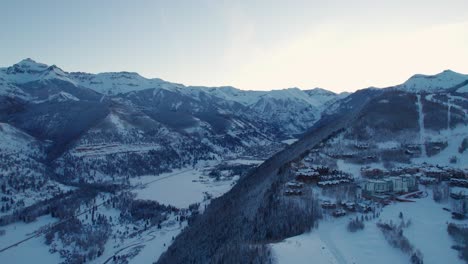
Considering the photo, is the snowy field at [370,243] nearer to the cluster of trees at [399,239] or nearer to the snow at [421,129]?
the cluster of trees at [399,239]

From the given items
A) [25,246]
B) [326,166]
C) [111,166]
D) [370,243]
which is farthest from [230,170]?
[370,243]

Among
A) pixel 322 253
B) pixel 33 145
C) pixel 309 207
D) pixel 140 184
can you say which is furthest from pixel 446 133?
pixel 33 145

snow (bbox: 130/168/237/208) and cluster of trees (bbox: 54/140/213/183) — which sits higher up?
cluster of trees (bbox: 54/140/213/183)

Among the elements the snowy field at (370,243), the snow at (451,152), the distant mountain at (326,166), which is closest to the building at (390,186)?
the distant mountain at (326,166)

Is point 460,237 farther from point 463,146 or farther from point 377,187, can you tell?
point 463,146

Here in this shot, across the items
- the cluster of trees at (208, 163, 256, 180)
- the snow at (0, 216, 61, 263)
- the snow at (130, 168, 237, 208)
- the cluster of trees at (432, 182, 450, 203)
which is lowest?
the snow at (0, 216, 61, 263)

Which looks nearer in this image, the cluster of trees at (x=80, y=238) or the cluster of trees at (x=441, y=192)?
the cluster of trees at (x=441, y=192)

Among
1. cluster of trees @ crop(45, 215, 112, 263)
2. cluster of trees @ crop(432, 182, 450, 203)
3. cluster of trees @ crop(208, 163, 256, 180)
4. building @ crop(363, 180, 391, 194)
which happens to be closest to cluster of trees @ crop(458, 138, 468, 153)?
cluster of trees @ crop(432, 182, 450, 203)

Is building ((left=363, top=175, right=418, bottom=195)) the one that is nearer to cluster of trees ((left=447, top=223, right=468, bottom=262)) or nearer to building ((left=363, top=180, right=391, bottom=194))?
building ((left=363, top=180, right=391, bottom=194))
